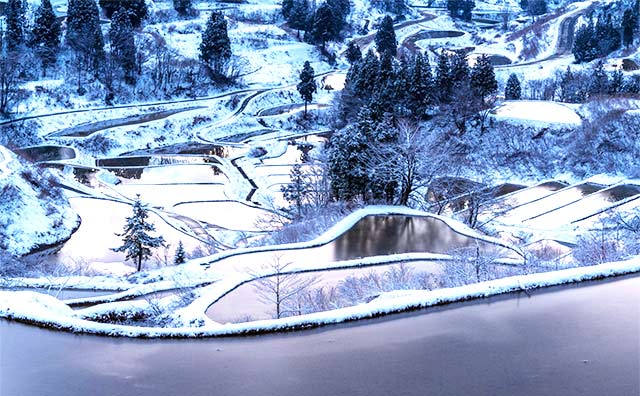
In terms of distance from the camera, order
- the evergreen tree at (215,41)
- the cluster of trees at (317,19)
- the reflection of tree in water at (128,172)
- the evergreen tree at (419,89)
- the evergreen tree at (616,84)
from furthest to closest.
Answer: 1. the cluster of trees at (317,19)
2. the evergreen tree at (215,41)
3. the evergreen tree at (616,84)
4. the evergreen tree at (419,89)
5. the reflection of tree in water at (128,172)

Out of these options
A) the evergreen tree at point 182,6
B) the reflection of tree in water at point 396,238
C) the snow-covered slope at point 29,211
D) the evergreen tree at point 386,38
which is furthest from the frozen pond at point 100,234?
the evergreen tree at point 182,6

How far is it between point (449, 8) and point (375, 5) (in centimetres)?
1442

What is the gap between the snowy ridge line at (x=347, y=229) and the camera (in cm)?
2277

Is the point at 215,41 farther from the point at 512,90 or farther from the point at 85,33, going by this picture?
the point at 512,90

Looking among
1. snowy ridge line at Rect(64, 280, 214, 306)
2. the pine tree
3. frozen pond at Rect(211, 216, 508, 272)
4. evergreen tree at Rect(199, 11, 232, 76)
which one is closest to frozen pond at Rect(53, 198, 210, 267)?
the pine tree

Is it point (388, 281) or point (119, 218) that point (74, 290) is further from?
point (119, 218)

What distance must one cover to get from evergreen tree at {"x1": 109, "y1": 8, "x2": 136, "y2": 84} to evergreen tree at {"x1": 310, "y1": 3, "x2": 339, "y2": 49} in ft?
88.7

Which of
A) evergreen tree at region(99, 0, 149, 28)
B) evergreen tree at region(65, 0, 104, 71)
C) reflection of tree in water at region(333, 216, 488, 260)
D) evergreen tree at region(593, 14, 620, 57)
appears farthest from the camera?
evergreen tree at region(593, 14, 620, 57)

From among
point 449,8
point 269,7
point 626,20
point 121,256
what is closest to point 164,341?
point 121,256

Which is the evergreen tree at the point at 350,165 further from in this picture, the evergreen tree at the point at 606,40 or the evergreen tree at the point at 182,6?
the evergreen tree at the point at 182,6

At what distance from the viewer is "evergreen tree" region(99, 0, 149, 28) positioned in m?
75.6

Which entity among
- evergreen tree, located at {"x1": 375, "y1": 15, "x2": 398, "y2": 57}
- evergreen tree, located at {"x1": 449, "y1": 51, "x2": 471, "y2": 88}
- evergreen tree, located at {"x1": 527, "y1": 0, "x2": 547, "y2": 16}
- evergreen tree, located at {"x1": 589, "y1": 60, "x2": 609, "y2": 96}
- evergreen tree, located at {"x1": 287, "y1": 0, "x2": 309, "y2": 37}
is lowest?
evergreen tree, located at {"x1": 589, "y1": 60, "x2": 609, "y2": 96}

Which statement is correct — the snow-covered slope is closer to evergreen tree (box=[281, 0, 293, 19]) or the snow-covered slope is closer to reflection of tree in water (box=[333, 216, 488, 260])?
reflection of tree in water (box=[333, 216, 488, 260])

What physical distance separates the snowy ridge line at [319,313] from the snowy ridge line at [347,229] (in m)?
7.14
